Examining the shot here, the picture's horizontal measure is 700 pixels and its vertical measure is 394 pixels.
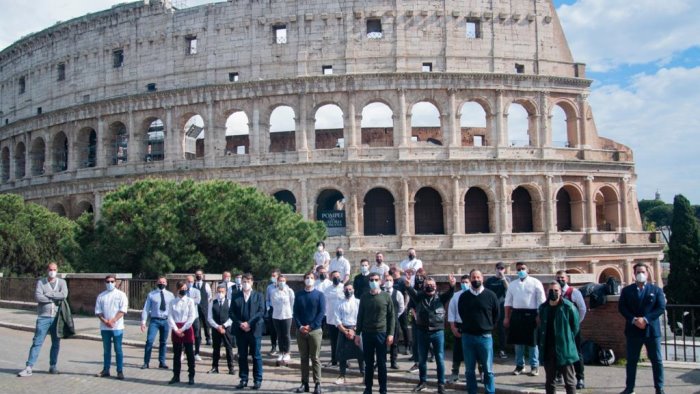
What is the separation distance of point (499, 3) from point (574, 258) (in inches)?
554

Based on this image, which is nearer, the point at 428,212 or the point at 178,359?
the point at 178,359

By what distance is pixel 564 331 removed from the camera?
10125 millimetres

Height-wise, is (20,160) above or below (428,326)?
above

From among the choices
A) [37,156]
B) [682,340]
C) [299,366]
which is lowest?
[682,340]

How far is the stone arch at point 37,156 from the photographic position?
4606 cm

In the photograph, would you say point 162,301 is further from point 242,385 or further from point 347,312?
point 347,312

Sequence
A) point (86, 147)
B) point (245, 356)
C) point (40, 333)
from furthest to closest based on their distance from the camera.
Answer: point (86, 147)
point (40, 333)
point (245, 356)

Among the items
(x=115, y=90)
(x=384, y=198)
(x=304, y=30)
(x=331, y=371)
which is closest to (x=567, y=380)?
(x=331, y=371)

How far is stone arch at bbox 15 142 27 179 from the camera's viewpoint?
4800 centimetres

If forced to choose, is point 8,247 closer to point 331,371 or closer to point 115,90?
point 115,90

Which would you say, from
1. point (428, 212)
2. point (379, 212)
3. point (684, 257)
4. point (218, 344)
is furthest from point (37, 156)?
Answer: point (684, 257)

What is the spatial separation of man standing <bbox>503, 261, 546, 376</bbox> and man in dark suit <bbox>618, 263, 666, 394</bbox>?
1616 mm

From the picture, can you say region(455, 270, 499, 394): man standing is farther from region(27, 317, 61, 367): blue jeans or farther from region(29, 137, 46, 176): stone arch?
region(29, 137, 46, 176): stone arch

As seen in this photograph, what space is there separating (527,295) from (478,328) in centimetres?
201
